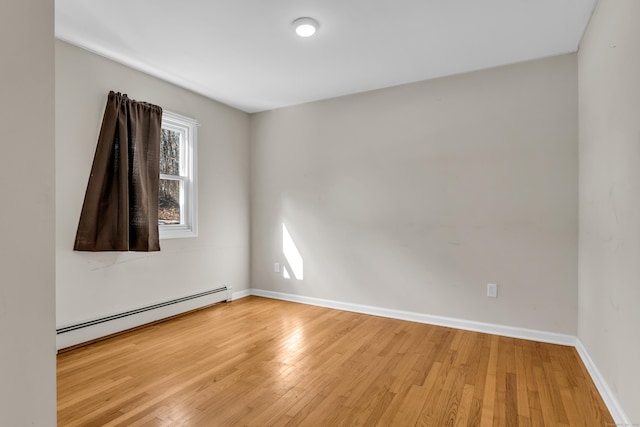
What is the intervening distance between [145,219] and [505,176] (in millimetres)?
3412

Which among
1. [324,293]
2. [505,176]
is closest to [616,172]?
[505,176]

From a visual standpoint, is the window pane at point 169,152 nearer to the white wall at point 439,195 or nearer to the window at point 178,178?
the window at point 178,178

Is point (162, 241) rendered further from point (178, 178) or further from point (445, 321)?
point (445, 321)

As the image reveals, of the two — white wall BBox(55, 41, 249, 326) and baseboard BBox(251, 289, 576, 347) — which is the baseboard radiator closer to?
white wall BBox(55, 41, 249, 326)

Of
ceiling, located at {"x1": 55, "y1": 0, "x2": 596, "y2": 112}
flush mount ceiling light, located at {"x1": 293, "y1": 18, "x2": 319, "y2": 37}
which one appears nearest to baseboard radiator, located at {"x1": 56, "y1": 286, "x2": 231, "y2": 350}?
ceiling, located at {"x1": 55, "y1": 0, "x2": 596, "y2": 112}

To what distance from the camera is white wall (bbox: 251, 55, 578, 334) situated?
2.96 metres

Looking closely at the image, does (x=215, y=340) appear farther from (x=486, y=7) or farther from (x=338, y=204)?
(x=486, y=7)

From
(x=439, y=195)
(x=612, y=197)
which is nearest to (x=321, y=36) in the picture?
(x=439, y=195)

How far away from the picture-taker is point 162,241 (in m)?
3.55

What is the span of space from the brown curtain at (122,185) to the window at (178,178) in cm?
34

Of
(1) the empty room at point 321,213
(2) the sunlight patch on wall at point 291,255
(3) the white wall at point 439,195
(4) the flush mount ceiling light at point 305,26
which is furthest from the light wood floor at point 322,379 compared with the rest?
(4) the flush mount ceiling light at point 305,26

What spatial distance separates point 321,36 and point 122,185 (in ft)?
7.05

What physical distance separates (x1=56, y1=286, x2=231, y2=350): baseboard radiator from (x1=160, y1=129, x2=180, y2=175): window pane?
1437 millimetres

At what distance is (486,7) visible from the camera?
2.30 meters
